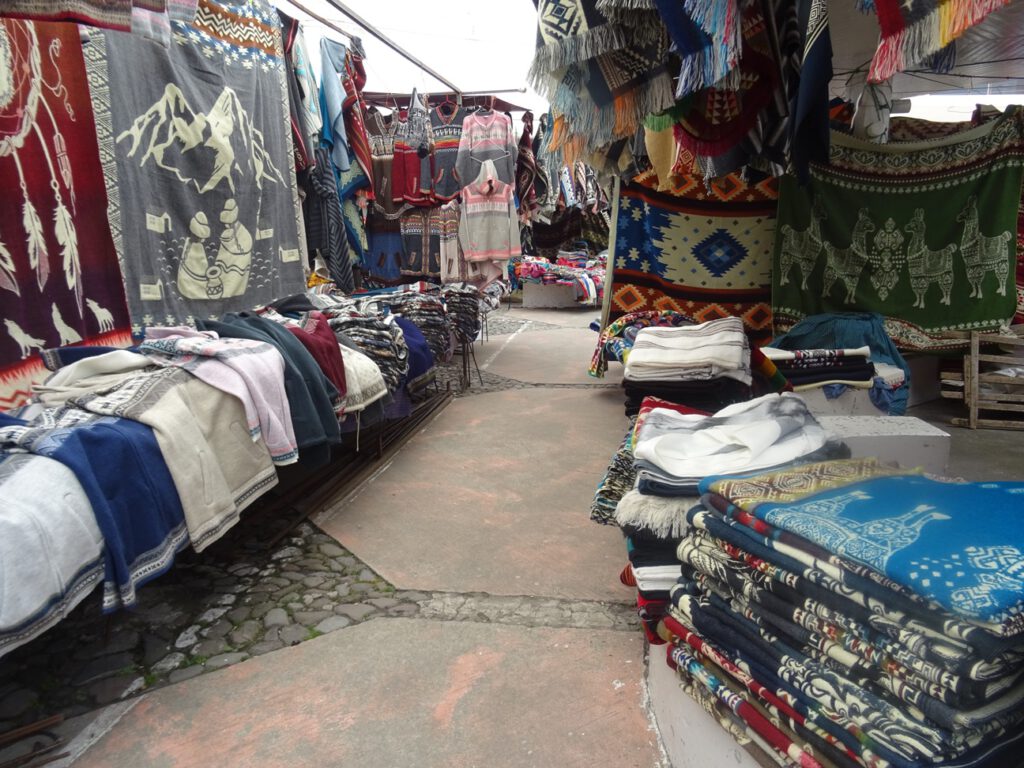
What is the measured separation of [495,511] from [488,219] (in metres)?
3.53

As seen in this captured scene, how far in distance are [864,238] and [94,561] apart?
163 inches

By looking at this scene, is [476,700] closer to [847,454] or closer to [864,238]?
[847,454]

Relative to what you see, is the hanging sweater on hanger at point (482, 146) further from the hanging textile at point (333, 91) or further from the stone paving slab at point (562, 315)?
the stone paving slab at point (562, 315)

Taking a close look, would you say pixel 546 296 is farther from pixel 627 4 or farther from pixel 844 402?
pixel 627 4

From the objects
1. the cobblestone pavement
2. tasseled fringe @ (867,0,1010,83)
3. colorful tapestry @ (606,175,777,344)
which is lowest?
the cobblestone pavement

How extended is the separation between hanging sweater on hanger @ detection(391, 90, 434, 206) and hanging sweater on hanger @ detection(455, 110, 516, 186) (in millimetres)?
297

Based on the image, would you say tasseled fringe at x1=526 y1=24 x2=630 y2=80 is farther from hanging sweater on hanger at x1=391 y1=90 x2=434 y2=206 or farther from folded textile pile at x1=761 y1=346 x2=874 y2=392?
hanging sweater on hanger at x1=391 y1=90 x2=434 y2=206

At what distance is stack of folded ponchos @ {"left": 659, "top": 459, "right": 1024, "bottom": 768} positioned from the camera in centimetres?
82

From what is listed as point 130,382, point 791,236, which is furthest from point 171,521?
point 791,236

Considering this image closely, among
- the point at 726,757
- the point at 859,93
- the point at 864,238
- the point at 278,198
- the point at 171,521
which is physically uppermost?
the point at 859,93

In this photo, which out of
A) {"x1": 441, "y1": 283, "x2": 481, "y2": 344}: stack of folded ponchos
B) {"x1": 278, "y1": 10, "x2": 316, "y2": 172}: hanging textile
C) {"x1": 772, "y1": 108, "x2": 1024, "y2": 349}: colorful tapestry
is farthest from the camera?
{"x1": 441, "y1": 283, "x2": 481, "y2": 344}: stack of folded ponchos

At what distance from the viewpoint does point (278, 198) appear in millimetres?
3959

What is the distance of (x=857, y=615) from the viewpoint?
957mm

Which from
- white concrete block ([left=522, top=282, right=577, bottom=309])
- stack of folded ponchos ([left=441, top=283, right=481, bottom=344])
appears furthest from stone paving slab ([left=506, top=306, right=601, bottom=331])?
stack of folded ponchos ([left=441, top=283, right=481, bottom=344])
